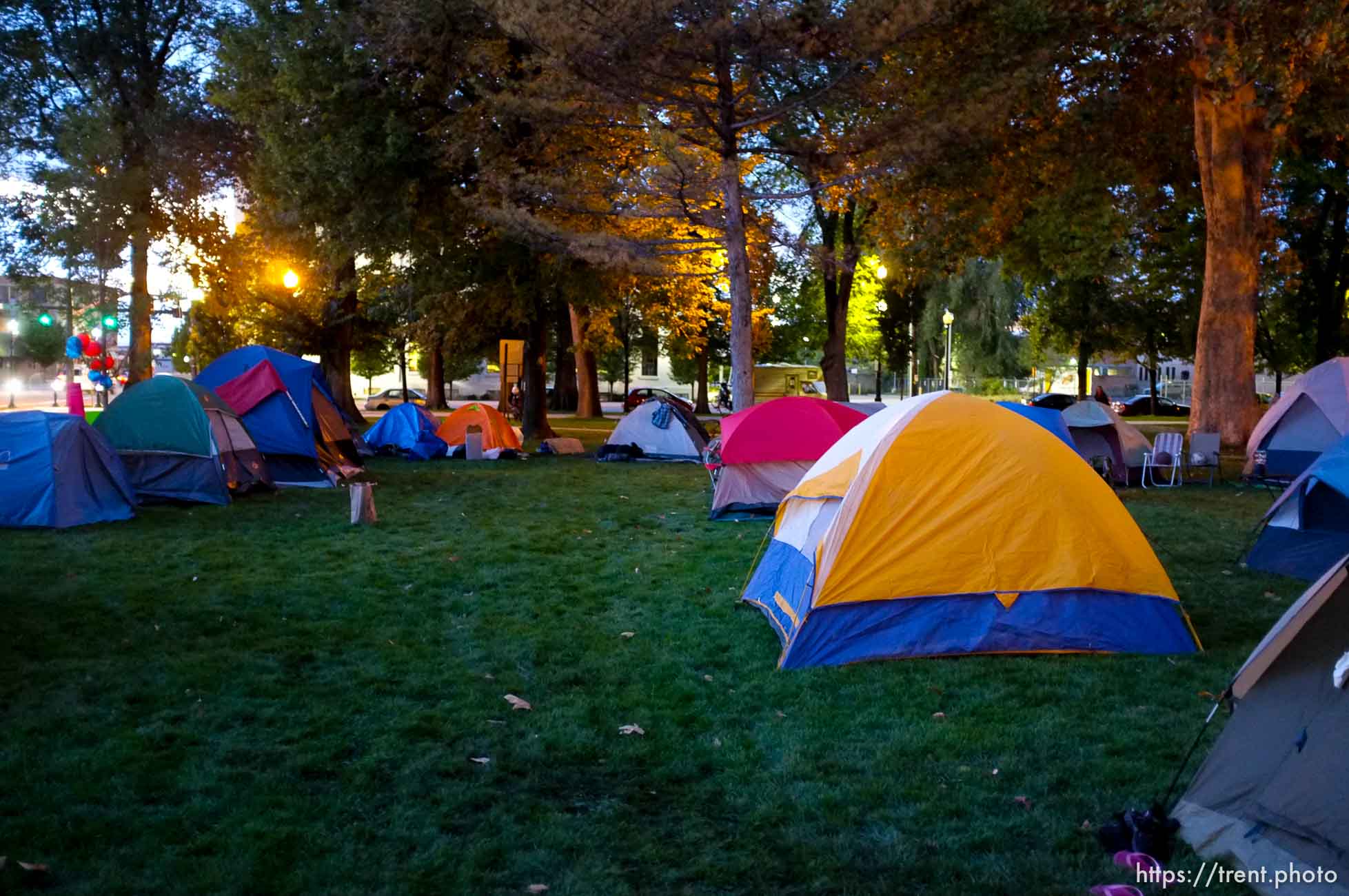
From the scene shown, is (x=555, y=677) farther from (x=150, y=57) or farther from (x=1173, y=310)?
(x=1173, y=310)

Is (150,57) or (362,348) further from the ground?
(150,57)

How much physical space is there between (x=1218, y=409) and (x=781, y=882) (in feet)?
67.3

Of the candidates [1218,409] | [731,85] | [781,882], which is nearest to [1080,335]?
[1218,409]

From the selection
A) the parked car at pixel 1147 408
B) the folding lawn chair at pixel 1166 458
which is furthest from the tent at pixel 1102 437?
the parked car at pixel 1147 408

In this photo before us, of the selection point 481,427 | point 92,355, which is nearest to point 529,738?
point 481,427

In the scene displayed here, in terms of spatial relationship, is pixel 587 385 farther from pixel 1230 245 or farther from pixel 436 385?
pixel 1230 245

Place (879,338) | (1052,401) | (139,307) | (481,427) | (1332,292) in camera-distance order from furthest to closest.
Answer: (879,338), (1332,292), (139,307), (1052,401), (481,427)

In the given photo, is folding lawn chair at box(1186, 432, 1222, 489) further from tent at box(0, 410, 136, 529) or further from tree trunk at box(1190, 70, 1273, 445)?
tent at box(0, 410, 136, 529)

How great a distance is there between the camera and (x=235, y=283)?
93.5 feet

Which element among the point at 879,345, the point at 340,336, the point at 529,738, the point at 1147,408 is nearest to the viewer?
the point at 529,738

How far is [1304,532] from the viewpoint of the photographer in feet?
32.1

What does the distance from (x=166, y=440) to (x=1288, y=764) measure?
13278mm

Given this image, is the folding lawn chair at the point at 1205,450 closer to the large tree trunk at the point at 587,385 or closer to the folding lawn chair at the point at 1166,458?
the folding lawn chair at the point at 1166,458

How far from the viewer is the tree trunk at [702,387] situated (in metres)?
44.3
